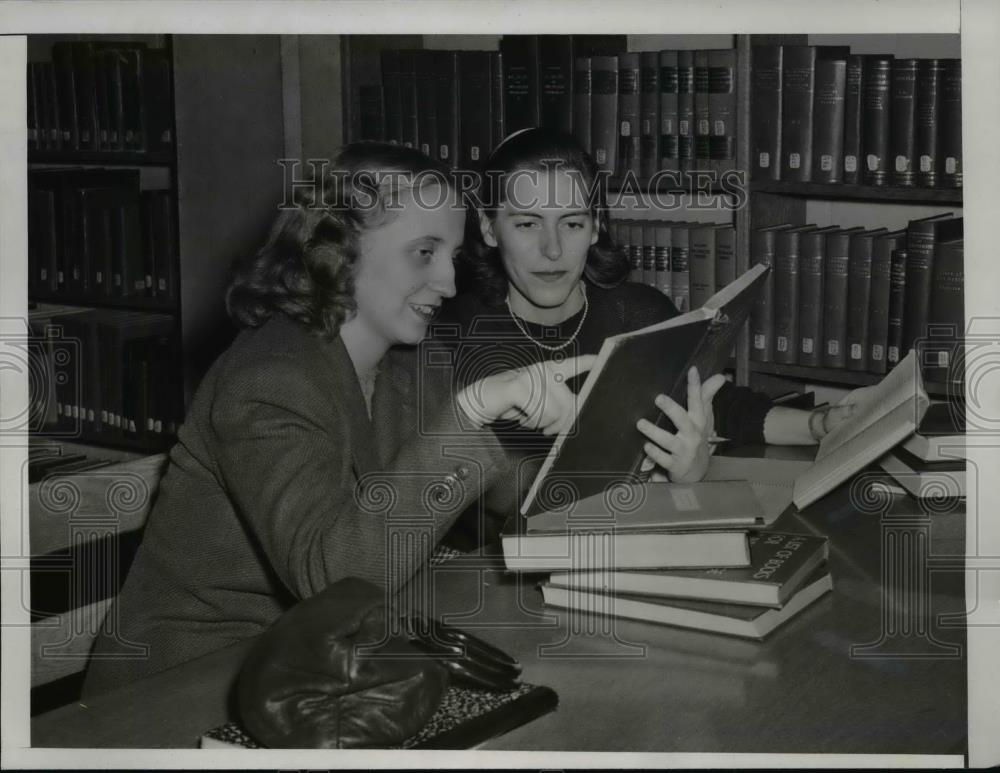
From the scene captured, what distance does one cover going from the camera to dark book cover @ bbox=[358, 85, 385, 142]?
2602 millimetres

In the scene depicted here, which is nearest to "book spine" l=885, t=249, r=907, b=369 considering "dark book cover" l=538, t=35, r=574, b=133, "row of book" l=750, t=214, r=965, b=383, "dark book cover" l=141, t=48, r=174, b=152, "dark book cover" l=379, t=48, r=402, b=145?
"row of book" l=750, t=214, r=965, b=383

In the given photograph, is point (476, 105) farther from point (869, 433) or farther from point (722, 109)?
point (869, 433)

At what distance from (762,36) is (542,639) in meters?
1.54

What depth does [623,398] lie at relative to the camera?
121cm

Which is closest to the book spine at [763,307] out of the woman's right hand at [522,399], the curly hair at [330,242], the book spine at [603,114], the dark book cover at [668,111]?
the dark book cover at [668,111]

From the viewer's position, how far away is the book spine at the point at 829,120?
→ 212cm

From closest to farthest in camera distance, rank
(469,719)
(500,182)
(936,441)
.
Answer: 1. (469,719)
2. (936,441)
3. (500,182)

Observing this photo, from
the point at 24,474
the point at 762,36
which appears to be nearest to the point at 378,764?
the point at 24,474

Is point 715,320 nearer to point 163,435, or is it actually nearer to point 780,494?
point 780,494

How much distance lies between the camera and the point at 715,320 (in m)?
1.30

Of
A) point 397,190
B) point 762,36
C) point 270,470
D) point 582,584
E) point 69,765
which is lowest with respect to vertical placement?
point 69,765

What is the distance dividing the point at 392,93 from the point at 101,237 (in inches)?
31.5

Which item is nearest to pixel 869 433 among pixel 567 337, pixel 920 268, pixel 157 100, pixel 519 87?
pixel 567 337

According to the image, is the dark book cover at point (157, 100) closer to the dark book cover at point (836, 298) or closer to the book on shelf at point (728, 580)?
the dark book cover at point (836, 298)
